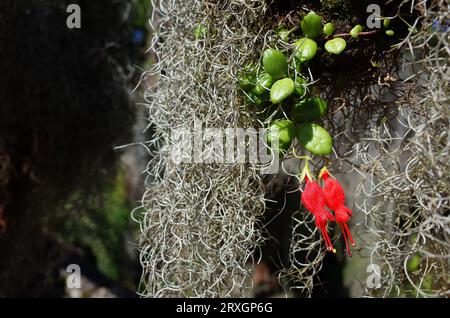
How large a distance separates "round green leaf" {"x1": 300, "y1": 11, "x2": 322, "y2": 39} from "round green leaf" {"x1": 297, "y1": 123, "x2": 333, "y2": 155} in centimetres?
13

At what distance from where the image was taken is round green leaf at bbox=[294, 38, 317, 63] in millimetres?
834

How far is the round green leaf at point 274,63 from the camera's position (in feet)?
2.73

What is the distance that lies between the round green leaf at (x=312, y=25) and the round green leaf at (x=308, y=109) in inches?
3.5

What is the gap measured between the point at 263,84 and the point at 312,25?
0.34 ft

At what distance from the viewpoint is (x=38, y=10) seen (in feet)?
5.22

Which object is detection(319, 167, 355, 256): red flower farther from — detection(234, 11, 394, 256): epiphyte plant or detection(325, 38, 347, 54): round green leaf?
detection(325, 38, 347, 54): round green leaf

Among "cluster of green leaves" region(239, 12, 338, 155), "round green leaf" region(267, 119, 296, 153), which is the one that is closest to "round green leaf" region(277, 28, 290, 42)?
"cluster of green leaves" region(239, 12, 338, 155)

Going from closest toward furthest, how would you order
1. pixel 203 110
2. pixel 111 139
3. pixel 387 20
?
1. pixel 387 20
2. pixel 203 110
3. pixel 111 139

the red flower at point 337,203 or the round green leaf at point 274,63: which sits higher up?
the round green leaf at point 274,63

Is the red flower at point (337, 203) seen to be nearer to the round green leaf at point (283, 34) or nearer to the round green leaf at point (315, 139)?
the round green leaf at point (315, 139)

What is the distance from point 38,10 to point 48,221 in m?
0.63

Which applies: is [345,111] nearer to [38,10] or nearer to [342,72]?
[342,72]

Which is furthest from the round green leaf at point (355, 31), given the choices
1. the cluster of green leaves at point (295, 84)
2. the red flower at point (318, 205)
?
the red flower at point (318, 205)
